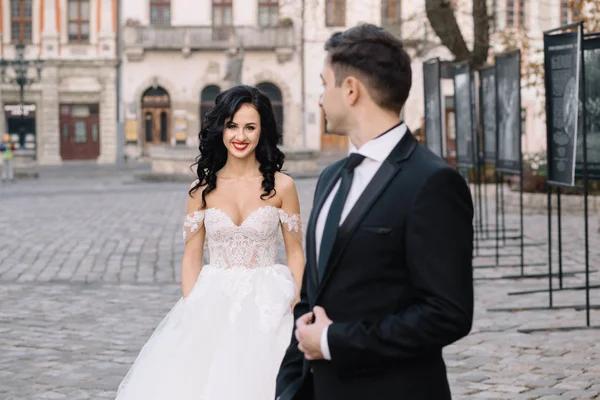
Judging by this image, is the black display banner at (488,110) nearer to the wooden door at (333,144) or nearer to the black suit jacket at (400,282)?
the black suit jacket at (400,282)

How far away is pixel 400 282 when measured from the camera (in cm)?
287

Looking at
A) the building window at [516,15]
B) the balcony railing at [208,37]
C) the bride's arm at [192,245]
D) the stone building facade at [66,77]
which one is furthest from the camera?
the balcony railing at [208,37]

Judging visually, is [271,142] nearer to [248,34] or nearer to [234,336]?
[234,336]

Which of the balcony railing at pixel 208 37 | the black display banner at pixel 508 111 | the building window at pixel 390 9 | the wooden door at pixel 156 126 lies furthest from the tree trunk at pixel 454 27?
the wooden door at pixel 156 126

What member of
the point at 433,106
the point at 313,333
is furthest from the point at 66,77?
the point at 313,333

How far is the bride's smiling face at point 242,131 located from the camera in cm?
540

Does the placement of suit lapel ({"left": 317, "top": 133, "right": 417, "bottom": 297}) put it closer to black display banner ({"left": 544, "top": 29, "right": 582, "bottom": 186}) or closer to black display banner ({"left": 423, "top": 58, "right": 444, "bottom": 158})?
black display banner ({"left": 544, "top": 29, "right": 582, "bottom": 186})

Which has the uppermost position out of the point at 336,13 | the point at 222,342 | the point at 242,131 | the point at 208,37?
the point at 336,13

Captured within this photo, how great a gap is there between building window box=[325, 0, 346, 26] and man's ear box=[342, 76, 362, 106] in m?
54.3

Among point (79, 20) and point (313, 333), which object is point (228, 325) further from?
point (79, 20)

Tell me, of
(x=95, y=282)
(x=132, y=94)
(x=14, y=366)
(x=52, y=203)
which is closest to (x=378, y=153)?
(x=14, y=366)

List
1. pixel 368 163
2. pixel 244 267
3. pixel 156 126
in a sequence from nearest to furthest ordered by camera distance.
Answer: pixel 368 163
pixel 244 267
pixel 156 126

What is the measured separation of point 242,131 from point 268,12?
2087 inches

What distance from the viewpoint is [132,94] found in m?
56.0
